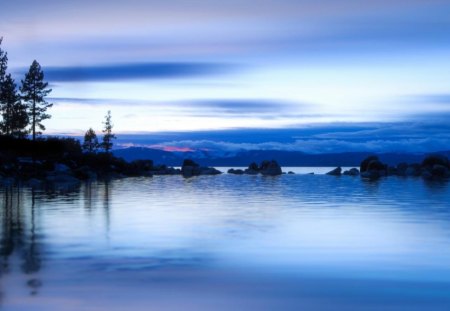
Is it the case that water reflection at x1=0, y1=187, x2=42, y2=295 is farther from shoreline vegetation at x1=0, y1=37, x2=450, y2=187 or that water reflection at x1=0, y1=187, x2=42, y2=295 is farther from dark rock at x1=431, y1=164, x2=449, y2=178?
dark rock at x1=431, y1=164, x2=449, y2=178

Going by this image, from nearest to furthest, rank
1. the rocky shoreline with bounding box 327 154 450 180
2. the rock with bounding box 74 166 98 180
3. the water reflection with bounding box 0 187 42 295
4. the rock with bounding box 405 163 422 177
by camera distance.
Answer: the water reflection with bounding box 0 187 42 295
the rock with bounding box 74 166 98 180
the rocky shoreline with bounding box 327 154 450 180
the rock with bounding box 405 163 422 177

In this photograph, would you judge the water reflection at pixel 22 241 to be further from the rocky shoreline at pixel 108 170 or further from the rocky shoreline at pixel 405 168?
the rocky shoreline at pixel 405 168

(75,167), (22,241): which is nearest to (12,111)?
(75,167)

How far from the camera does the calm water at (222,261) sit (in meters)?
A: 12.2

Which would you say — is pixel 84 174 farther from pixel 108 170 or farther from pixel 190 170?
pixel 190 170

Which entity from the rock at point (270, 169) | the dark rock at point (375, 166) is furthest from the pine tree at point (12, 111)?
the dark rock at point (375, 166)

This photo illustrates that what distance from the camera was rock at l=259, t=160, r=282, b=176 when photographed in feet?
419

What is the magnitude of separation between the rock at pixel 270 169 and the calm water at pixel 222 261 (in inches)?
3785

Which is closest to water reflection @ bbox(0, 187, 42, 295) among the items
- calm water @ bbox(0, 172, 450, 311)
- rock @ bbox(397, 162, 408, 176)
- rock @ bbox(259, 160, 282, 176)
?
calm water @ bbox(0, 172, 450, 311)

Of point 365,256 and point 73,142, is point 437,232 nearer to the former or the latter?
point 365,256

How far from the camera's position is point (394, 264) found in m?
16.7

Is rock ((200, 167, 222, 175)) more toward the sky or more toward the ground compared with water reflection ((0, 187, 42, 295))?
more toward the sky

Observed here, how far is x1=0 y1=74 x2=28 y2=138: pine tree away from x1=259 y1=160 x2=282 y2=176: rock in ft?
159

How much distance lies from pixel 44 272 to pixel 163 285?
121 inches
